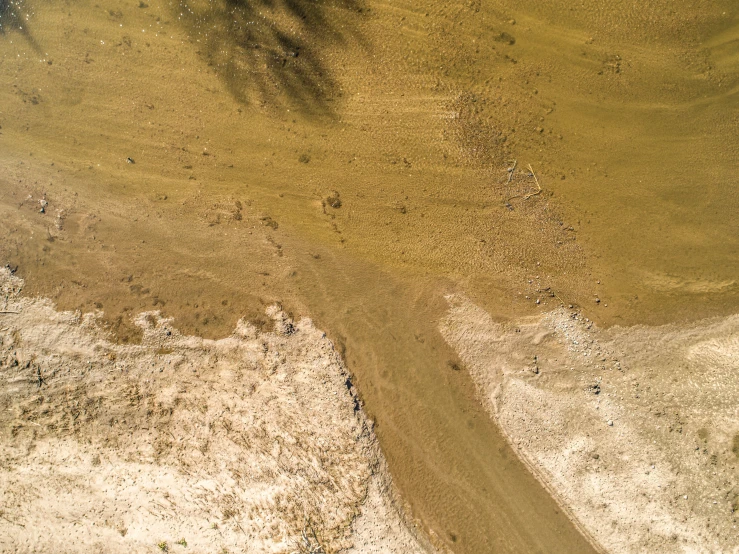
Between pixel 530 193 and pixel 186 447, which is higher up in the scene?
pixel 530 193

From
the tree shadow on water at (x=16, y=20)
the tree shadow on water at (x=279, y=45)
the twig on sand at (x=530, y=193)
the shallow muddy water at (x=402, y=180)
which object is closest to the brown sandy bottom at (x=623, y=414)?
the shallow muddy water at (x=402, y=180)

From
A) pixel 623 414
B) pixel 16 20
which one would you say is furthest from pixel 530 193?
pixel 16 20

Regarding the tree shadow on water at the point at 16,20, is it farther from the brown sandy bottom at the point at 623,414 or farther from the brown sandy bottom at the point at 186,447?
the brown sandy bottom at the point at 623,414

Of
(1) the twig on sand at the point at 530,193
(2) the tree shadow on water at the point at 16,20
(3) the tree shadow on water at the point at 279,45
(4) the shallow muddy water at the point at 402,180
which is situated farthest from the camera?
(2) the tree shadow on water at the point at 16,20

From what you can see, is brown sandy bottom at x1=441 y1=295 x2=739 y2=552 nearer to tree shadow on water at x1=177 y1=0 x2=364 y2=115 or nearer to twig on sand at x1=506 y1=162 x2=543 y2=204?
twig on sand at x1=506 y1=162 x2=543 y2=204

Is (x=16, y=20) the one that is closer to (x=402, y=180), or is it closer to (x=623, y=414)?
(x=402, y=180)

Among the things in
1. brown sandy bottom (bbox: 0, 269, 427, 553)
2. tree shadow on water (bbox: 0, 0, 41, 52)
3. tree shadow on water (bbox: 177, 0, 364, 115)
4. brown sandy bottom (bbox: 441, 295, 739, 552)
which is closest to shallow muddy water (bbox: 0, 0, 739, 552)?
tree shadow on water (bbox: 177, 0, 364, 115)

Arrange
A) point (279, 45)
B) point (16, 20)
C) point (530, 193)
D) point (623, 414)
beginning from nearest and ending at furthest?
1. point (623, 414)
2. point (530, 193)
3. point (279, 45)
4. point (16, 20)
